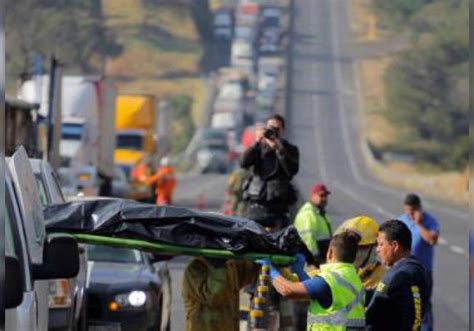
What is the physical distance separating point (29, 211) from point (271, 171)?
5887 millimetres

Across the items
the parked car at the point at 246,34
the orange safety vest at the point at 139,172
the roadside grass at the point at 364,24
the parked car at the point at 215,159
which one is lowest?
the parked car at the point at 215,159

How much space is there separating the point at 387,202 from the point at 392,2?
11772 centimetres

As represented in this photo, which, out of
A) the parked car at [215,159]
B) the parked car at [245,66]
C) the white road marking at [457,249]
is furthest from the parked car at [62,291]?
the parked car at [245,66]

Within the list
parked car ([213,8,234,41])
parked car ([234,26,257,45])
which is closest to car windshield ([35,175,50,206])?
parked car ([234,26,257,45])

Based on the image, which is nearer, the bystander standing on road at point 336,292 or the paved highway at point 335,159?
the bystander standing on road at point 336,292

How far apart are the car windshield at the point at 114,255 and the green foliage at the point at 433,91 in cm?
10994

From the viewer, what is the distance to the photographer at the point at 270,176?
13.6 meters

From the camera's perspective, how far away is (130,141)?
49.8 meters

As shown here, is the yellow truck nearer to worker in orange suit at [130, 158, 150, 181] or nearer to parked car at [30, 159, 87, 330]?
worker in orange suit at [130, 158, 150, 181]

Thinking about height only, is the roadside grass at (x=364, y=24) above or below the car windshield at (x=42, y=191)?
above

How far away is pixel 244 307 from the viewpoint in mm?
14422

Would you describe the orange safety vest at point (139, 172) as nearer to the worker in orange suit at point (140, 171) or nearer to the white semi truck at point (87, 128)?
the worker in orange suit at point (140, 171)

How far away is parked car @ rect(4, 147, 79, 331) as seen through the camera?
23.0 ft

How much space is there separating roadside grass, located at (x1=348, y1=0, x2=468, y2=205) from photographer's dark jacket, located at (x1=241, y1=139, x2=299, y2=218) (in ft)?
187
